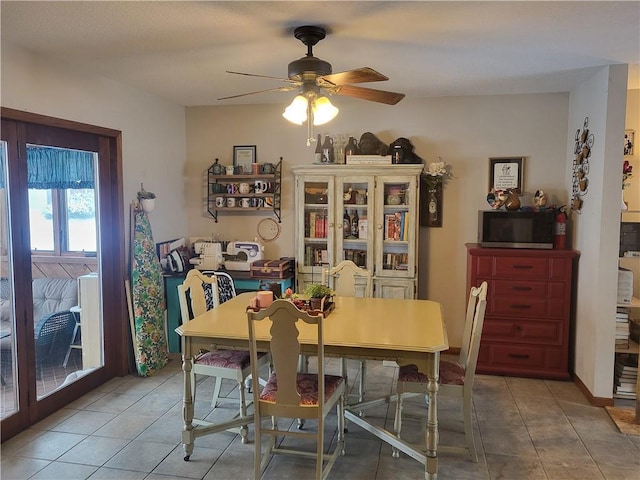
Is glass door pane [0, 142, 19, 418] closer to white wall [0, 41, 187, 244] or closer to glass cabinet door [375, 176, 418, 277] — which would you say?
white wall [0, 41, 187, 244]

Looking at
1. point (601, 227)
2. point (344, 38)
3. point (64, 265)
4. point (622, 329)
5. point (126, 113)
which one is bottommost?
point (622, 329)

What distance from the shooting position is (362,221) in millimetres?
4441

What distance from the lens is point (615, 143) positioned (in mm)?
3365

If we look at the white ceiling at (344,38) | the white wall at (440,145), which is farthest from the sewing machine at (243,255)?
the white ceiling at (344,38)

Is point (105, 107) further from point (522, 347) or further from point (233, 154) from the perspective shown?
point (522, 347)

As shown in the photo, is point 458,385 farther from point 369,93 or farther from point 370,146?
point 370,146

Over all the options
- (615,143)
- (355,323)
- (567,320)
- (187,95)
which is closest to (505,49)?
(615,143)

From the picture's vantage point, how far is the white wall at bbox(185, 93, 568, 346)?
4309mm

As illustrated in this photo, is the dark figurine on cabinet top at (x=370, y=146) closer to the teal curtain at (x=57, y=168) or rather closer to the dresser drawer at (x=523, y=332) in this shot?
the dresser drawer at (x=523, y=332)

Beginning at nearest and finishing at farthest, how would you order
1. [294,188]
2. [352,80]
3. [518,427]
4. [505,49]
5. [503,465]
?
[352,80] → [503,465] → [505,49] → [518,427] → [294,188]

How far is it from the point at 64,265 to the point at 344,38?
8.15ft

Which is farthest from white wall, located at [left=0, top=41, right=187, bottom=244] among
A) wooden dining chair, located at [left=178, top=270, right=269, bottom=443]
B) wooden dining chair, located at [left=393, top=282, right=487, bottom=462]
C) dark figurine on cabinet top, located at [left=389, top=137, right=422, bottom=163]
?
wooden dining chair, located at [left=393, top=282, right=487, bottom=462]

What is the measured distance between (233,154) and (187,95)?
75 centimetres

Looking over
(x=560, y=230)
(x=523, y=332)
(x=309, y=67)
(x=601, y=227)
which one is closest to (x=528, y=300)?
(x=523, y=332)
